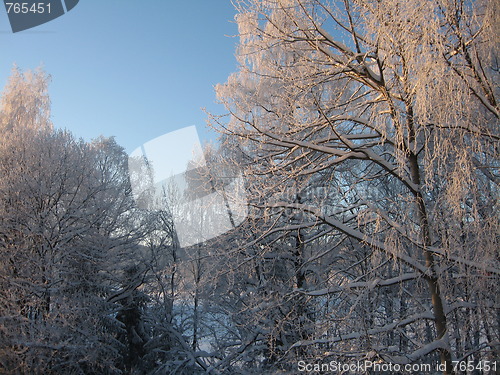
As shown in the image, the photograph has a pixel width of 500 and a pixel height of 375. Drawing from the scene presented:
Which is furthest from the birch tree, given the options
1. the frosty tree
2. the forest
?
the frosty tree

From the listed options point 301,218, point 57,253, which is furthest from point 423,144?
point 57,253

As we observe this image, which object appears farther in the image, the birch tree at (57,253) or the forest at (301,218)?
the birch tree at (57,253)

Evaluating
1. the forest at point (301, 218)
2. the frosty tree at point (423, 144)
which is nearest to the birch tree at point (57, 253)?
the forest at point (301, 218)

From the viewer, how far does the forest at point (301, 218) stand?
2816 mm

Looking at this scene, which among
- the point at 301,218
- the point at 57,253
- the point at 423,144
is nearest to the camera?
the point at 423,144

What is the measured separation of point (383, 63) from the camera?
2.86 m

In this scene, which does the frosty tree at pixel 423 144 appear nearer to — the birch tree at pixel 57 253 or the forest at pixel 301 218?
the forest at pixel 301 218

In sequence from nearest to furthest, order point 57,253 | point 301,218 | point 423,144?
point 423,144 < point 301,218 < point 57,253

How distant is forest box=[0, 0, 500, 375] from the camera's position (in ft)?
9.24

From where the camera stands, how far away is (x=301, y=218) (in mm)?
4750

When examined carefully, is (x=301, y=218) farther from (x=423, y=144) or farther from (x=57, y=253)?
(x=57, y=253)

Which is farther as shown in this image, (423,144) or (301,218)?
(301,218)

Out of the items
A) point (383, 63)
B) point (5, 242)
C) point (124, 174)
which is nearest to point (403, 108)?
point (383, 63)

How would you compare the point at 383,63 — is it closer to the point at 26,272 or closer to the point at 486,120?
the point at 486,120
